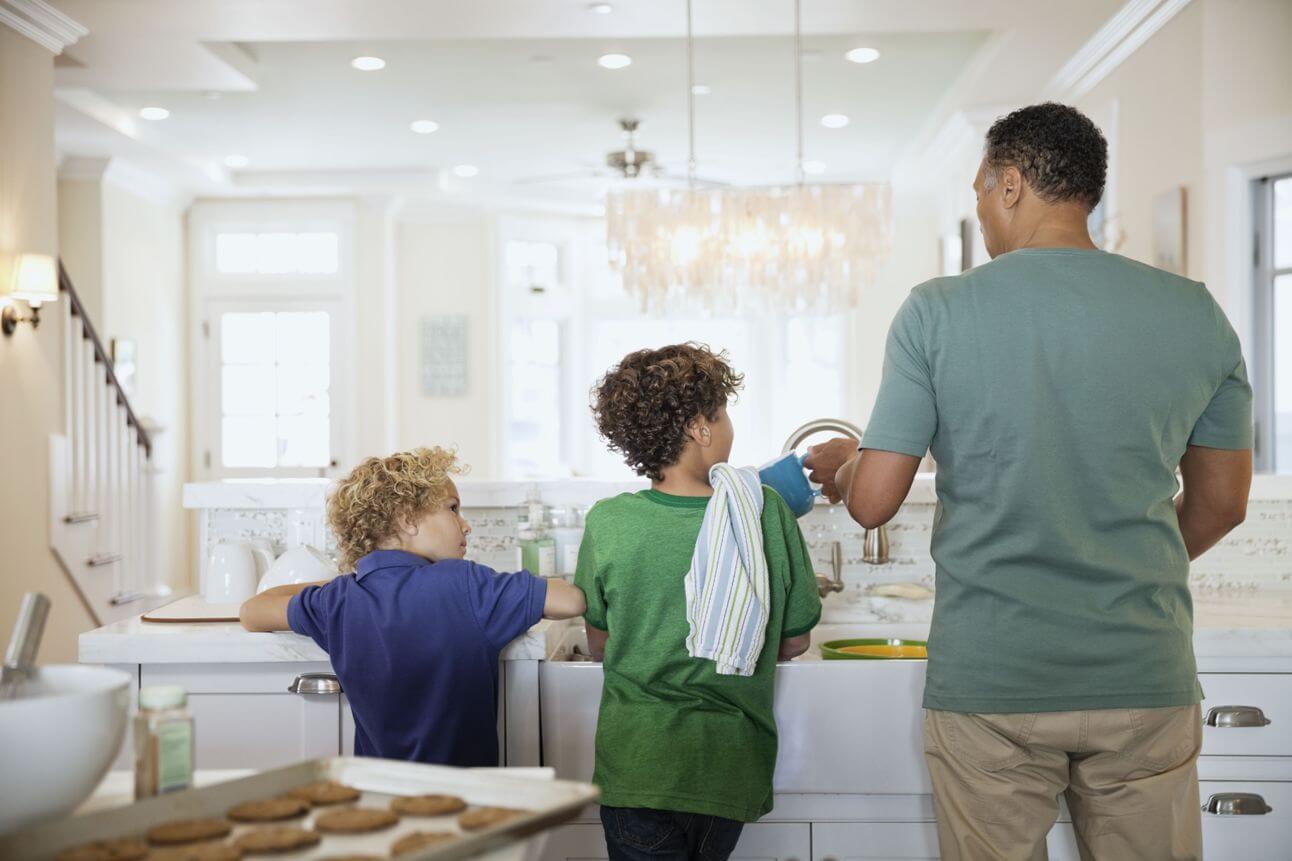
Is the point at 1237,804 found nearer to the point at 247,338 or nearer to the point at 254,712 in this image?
the point at 254,712

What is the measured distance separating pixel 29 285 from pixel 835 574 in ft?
11.3

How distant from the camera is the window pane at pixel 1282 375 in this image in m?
4.20

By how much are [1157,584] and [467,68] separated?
472cm

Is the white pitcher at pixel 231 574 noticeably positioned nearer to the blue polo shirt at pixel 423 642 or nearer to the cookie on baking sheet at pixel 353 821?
the blue polo shirt at pixel 423 642

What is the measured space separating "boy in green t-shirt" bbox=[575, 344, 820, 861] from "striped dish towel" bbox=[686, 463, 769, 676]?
0.04m

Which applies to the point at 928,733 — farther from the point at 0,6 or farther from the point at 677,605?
the point at 0,6

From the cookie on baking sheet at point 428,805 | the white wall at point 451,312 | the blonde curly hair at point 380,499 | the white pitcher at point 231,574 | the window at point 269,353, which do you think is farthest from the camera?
the white wall at point 451,312

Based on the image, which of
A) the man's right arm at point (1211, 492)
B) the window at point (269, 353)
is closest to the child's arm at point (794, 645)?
the man's right arm at point (1211, 492)

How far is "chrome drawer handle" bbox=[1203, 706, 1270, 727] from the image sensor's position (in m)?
2.04

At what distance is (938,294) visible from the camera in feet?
4.71

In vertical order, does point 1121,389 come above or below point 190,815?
above

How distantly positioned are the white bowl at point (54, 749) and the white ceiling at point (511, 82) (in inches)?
144

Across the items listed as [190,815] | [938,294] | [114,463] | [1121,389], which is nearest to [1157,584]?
[1121,389]

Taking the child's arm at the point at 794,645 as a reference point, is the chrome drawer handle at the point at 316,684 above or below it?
below
